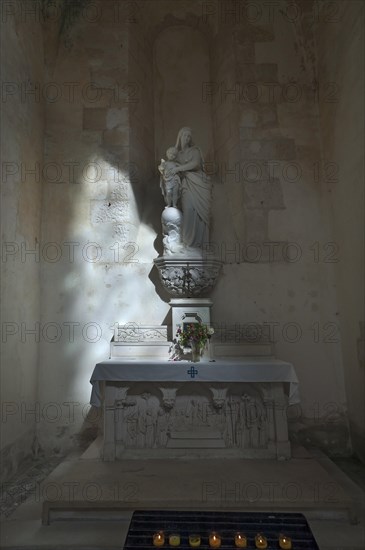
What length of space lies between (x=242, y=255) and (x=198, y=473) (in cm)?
261

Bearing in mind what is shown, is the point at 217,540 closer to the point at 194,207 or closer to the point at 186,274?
the point at 186,274

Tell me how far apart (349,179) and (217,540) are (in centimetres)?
375

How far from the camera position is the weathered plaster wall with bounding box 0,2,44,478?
4.03 meters

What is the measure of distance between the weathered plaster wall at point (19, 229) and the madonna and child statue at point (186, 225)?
5.14 ft

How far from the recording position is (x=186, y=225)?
479 cm

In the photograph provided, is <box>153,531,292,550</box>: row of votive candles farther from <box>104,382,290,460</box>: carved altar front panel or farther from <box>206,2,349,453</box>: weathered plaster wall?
<box>206,2,349,453</box>: weathered plaster wall

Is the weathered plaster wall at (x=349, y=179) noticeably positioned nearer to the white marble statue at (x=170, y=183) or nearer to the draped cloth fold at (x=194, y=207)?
the draped cloth fold at (x=194, y=207)

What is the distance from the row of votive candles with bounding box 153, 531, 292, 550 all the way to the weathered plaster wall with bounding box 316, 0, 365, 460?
82.8 inches

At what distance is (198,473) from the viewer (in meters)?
3.40

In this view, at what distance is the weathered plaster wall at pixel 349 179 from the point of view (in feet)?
13.7

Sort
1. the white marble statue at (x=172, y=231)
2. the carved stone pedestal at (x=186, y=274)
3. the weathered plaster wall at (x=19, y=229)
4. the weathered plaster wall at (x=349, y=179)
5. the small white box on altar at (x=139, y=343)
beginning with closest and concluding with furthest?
the weathered plaster wall at (x=19, y=229) → the weathered plaster wall at (x=349, y=179) → the small white box on altar at (x=139, y=343) → the carved stone pedestal at (x=186, y=274) → the white marble statue at (x=172, y=231)

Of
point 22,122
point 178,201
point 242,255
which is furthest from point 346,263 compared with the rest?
point 22,122

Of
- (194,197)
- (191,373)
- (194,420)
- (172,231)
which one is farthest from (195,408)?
(194,197)

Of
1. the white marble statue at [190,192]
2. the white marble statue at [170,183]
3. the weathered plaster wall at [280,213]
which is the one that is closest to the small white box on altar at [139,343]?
the weathered plaster wall at [280,213]
